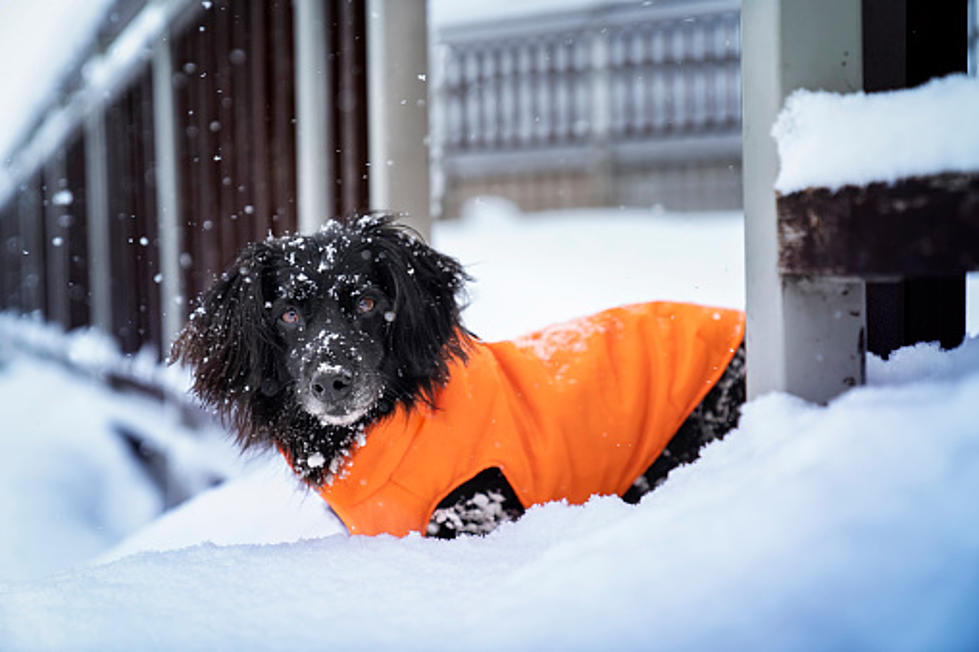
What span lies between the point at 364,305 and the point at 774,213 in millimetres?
1185

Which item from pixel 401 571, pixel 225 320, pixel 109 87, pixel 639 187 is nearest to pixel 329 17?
pixel 225 320

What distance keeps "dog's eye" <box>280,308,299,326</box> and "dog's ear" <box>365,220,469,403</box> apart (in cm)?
27

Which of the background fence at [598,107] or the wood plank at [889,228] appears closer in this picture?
the wood plank at [889,228]

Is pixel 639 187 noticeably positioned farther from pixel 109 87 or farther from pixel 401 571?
pixel 401 571

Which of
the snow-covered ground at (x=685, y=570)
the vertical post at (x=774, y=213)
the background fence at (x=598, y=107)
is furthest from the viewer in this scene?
the background fence at (x=598, y=107)

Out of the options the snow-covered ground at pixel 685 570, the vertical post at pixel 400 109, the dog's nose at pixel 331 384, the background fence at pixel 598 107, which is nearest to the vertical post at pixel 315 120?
the vertical post at pixel 400 109

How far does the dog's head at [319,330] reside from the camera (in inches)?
80.9

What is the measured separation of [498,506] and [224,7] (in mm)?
4264

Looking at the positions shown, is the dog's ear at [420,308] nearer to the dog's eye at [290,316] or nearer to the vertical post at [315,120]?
the dog's eye at [290,316]

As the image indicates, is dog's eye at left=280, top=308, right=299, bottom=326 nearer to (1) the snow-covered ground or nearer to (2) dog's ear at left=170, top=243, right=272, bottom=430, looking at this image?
(2) dog's ear at left=170, top=243, right=272, bottom=430

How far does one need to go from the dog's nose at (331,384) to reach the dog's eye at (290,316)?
0.85 feet

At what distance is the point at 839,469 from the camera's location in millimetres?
1000

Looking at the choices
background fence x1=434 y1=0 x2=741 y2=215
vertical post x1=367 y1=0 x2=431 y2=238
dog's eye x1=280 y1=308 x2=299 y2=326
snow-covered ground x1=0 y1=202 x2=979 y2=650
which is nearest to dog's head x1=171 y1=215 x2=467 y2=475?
dog's eye x1=280 y1=308 x2=299 y2=326

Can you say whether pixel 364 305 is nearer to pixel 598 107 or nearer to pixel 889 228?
pixel 889 228
